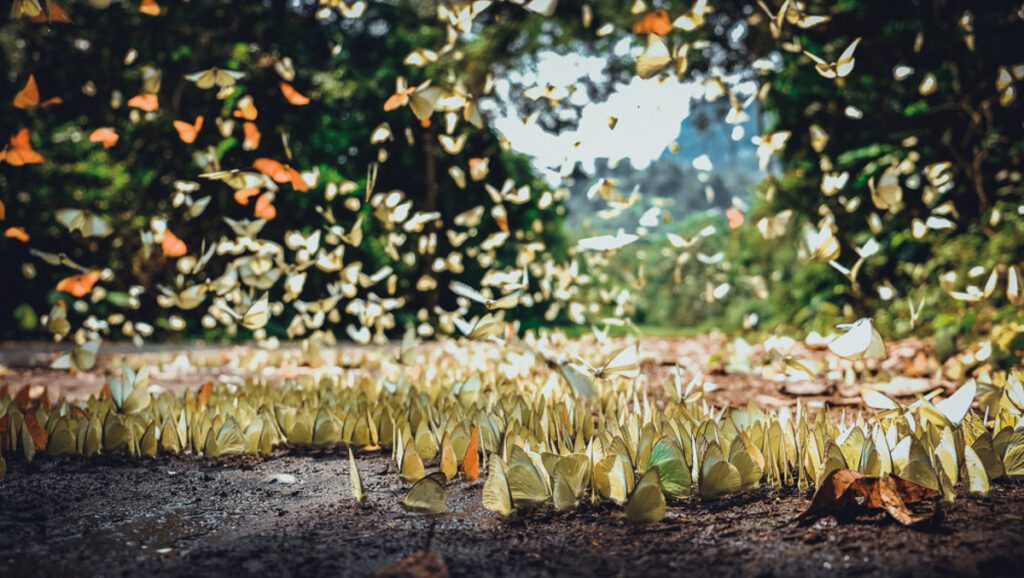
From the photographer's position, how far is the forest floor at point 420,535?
113 cm

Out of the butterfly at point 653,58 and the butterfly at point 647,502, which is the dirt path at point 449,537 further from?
the butterfly at point 653,58

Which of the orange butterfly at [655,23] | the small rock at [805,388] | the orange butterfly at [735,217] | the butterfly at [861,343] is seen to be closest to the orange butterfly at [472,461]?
the butterfly at [861,343]

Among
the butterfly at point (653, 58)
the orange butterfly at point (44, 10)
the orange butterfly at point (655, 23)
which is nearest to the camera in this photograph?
the orange butterfly at point (44, 10)

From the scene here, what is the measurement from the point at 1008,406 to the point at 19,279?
32.0 feet

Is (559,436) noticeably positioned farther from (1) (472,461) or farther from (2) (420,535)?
(2) (420,535)

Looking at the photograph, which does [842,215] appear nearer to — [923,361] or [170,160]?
[923,361]

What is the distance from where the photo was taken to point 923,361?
352 cm

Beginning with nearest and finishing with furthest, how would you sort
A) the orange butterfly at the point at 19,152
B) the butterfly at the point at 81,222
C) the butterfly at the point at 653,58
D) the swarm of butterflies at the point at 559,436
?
the swarm of butterflies at the point at 559,436
the butterfly at the point at 653,58
the orange butterfly at the point at 19,152
the butterfly at the point at 81,222

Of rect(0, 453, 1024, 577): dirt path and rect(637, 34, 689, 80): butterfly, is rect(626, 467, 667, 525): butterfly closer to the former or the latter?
rect(0, 453, 1024, 577): dirt path

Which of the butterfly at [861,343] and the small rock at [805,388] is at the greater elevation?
the butterfly at [861,343]

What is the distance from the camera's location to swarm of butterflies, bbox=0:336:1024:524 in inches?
56.4

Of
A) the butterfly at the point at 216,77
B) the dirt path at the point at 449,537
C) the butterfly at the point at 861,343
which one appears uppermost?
the butterfly at the point at 216,77

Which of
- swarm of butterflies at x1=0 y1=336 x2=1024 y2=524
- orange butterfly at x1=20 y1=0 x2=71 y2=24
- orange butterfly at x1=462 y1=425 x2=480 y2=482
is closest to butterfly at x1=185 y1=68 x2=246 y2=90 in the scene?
orange butterfly at x1=20 y1=0 x2=71 y2=24

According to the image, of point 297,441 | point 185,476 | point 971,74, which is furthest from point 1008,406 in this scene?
point 971,74
